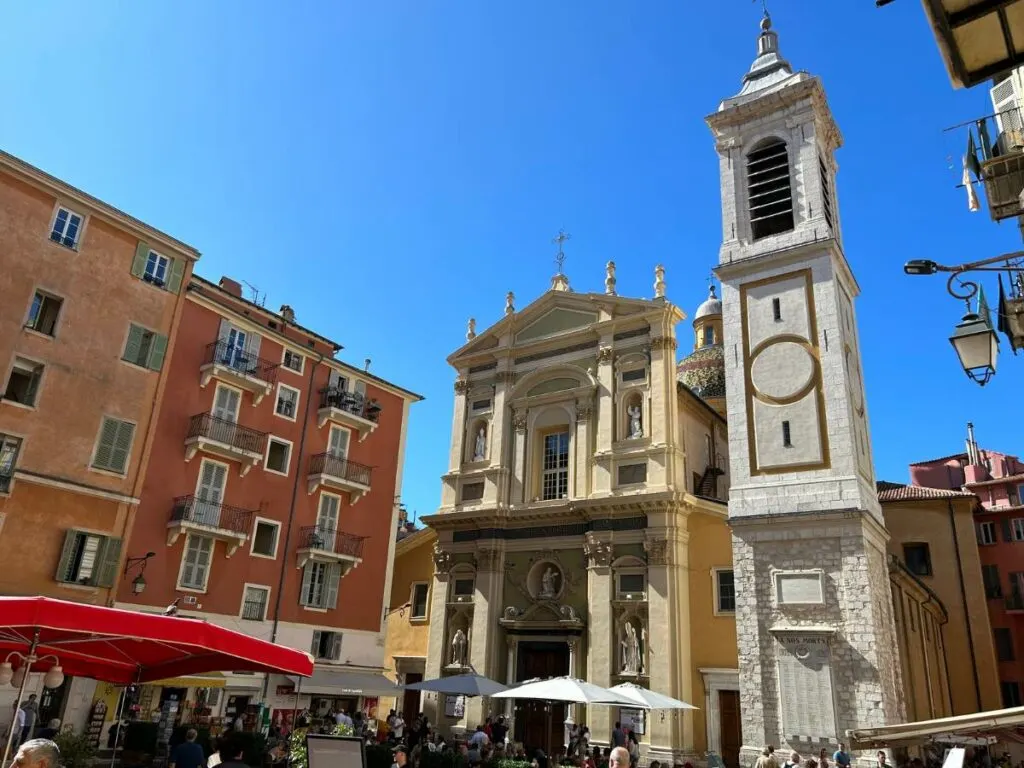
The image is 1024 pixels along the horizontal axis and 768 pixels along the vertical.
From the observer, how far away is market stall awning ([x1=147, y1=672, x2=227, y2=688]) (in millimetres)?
18469

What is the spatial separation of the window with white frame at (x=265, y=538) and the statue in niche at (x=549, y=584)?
8.78 m

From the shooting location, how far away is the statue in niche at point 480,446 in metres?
29.8

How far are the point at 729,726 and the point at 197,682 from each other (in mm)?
14298

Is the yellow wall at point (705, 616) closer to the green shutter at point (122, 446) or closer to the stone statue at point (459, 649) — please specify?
the stone statue at point (459, 649)

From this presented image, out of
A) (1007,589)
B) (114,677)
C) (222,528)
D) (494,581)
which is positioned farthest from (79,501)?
→ (1007,589)

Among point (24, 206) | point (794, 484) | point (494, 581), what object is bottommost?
point (494, 581)

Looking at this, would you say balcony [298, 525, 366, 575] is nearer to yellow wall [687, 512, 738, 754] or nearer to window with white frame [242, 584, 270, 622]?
window with white frame [242, 584, 270, 622]

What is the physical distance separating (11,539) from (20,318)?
5115 millimetres

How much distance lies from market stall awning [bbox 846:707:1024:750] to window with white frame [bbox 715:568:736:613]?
14087 mm

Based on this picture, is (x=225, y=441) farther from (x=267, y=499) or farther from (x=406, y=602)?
(x=406, y=602)

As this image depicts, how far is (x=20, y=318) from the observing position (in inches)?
725

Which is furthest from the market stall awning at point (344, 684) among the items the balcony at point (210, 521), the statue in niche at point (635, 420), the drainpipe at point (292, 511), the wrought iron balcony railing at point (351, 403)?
the statue in niche at point (635, 420)

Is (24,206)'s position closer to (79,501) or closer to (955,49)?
(79,501)

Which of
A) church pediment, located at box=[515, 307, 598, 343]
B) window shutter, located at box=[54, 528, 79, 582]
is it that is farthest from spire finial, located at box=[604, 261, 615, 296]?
window shutter, located at box=[54, 528, 79, 582]
